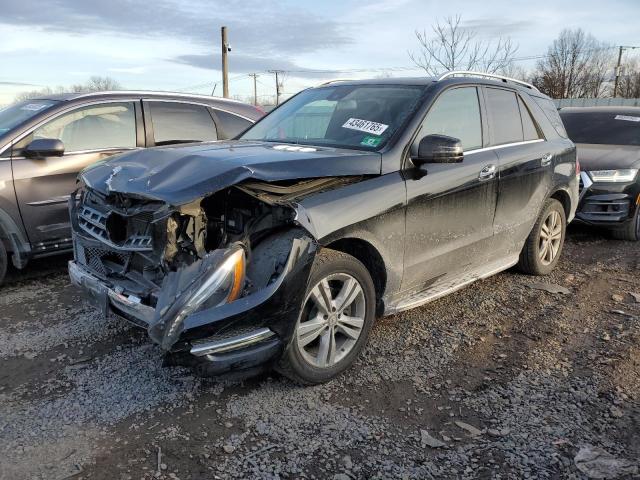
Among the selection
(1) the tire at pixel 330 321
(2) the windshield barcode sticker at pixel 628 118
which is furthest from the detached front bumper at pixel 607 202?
(1) the tire at pixel 330 321

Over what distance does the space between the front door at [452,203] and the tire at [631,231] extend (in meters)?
3.59

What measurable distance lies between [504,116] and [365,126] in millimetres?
1522

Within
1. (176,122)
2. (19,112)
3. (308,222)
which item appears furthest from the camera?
(176,122)

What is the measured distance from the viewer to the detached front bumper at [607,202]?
6.94 meters

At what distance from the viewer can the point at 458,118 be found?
424 centimetres

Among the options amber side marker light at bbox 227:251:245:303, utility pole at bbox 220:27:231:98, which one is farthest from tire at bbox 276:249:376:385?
utility pole at bbox 220:27:231:98

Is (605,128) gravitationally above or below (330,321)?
above

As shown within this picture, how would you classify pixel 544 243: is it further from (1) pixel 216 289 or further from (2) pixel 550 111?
(1) pixel 216 289

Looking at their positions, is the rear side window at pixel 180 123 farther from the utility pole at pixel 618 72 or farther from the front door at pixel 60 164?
the utility pole at pixel 618 72

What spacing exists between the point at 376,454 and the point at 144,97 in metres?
4.58

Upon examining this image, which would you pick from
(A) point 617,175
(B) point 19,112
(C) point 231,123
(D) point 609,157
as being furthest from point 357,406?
(D) point 609,157

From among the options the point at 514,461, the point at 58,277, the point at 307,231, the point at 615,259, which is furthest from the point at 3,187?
the point at 615,259

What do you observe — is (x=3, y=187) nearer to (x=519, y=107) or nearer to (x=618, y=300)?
(x=519, y=107)

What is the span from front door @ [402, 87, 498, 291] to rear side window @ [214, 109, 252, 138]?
2.84 m
